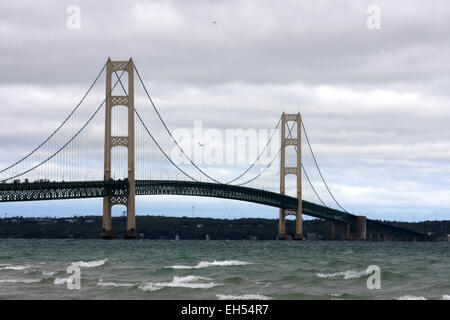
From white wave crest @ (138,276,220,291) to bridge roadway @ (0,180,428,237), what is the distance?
54650mm

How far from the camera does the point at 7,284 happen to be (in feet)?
110

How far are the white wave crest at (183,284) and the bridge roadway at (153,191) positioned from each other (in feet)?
179

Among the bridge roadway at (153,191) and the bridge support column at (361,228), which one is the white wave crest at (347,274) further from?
the bridge support column at (361,228)

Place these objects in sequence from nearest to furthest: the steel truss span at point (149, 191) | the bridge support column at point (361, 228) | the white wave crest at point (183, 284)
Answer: the white wave crest at point (183, 284) < the steel truss span at point (149, 191) < the bridge support column at point (361, 228)

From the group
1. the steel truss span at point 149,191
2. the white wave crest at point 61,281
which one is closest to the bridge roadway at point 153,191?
the steel truss span at point 149,191

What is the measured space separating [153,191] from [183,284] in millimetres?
73057

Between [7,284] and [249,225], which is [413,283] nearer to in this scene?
[7,284]

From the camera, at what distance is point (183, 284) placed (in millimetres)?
33781

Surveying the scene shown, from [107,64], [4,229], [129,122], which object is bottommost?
[4,229]

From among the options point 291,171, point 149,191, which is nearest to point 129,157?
point 149,191

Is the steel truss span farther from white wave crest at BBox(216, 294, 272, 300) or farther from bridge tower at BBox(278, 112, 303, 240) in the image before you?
Answer: white wave crest at BBox(216, 294, 272, 300)

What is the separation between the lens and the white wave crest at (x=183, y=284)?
1274 inches
